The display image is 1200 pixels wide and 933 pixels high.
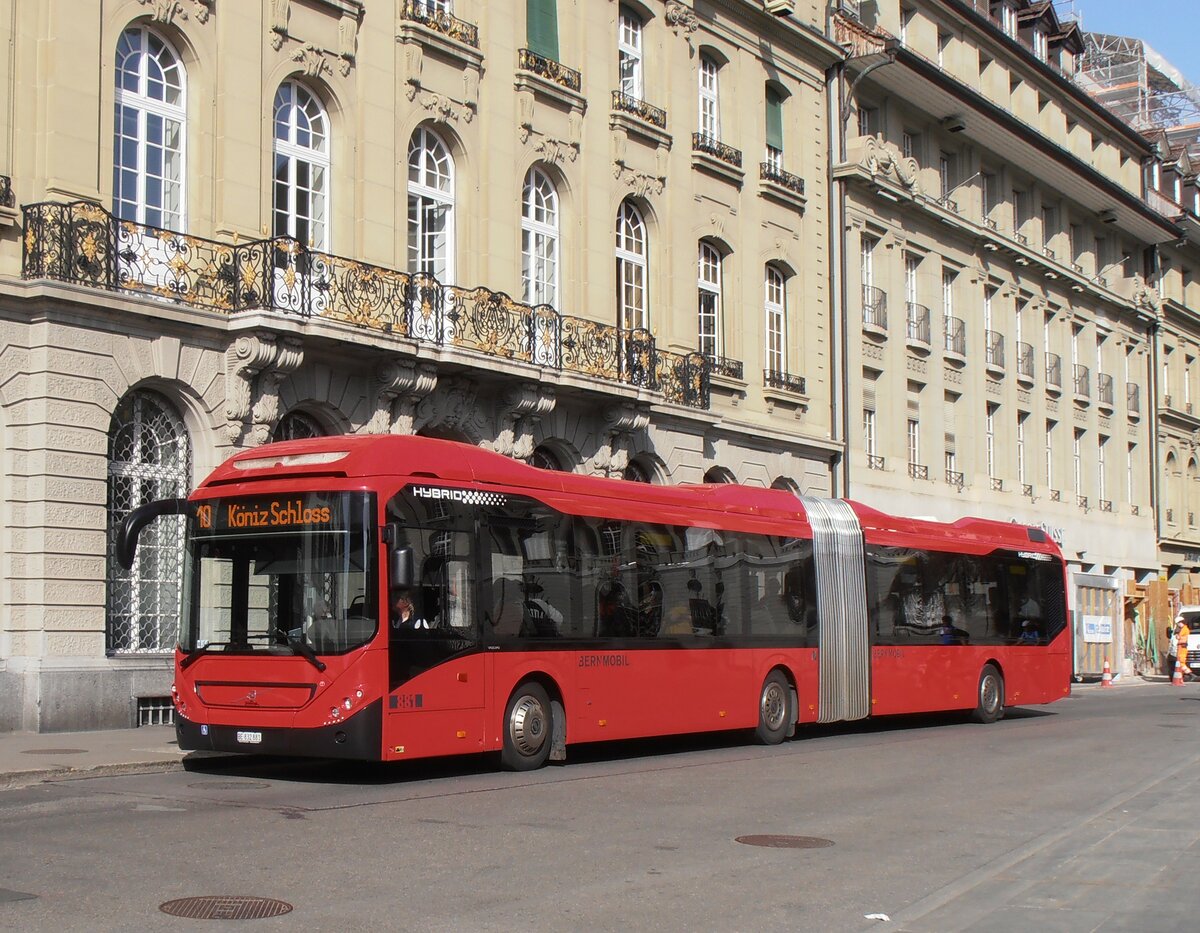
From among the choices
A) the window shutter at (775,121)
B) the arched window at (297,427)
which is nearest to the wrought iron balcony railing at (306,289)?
the arched window at (297,427)

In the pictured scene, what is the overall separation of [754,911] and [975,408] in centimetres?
3607

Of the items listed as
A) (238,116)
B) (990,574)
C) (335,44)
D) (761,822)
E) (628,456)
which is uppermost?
(335,44)

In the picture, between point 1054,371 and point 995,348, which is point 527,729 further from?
point 1054,371

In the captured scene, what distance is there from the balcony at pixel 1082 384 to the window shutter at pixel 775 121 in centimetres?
1977

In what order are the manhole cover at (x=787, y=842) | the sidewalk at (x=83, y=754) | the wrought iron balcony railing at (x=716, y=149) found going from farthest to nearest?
the wrought iron balcony railing at (x=716, y=149)
the sidewalk at (x=83, y=754)
the manhole cover at (x=787, y=842)

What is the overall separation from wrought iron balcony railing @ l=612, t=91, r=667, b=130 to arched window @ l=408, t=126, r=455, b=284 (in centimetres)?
461

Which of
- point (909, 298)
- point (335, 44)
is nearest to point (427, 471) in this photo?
point (335, 44)

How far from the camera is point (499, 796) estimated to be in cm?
1339

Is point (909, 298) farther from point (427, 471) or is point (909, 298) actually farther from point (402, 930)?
point (402, 930)

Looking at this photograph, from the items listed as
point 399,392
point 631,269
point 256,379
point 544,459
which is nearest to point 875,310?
point 631,269

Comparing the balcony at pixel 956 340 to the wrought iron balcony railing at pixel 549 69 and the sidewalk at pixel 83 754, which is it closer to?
the wrought iron balcony railing at pixel 549 69

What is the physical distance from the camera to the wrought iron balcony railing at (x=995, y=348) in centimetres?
4452

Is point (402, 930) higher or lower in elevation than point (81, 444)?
lower

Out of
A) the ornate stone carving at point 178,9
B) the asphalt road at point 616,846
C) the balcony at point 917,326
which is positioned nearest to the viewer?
the asphalt road at point 616,846
